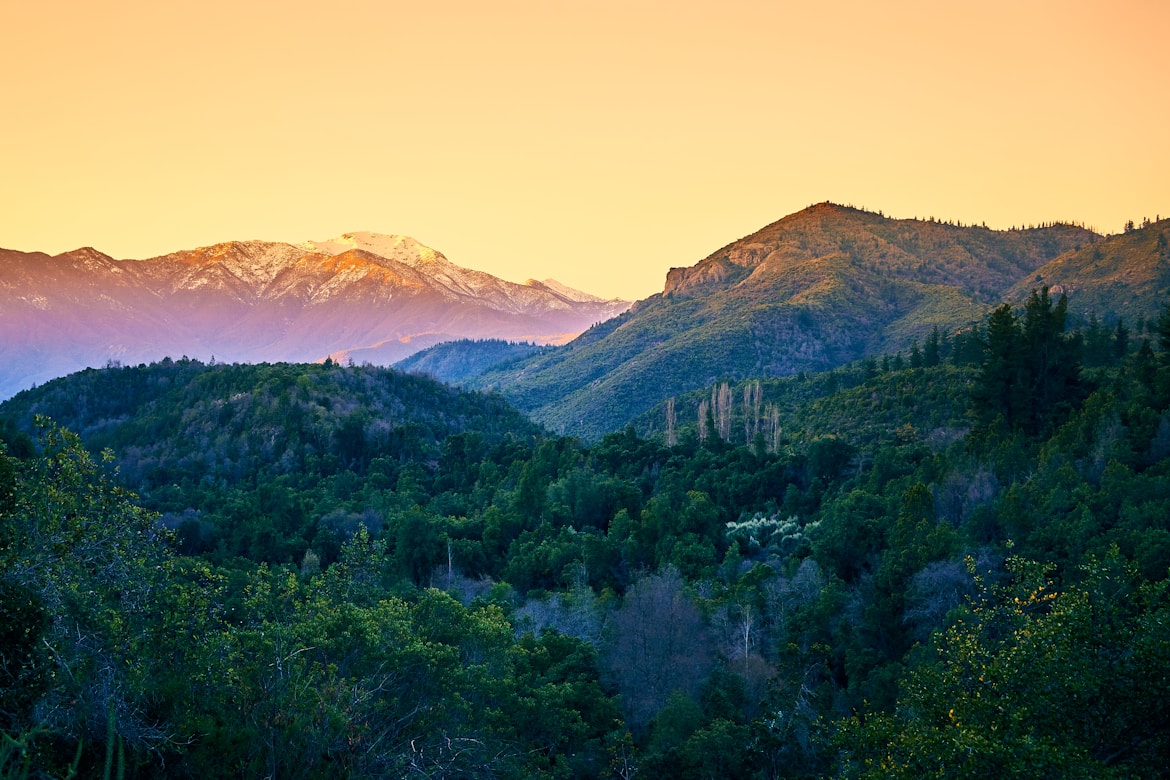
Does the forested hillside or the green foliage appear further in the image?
the forested hillside

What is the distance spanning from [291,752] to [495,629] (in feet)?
31.2

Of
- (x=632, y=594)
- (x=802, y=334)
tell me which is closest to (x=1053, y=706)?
(x=632, y=594)

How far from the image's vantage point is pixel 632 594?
43000 millimetres

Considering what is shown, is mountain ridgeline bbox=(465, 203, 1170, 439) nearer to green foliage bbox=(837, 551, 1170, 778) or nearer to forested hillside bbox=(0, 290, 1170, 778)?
forested hillside bbox=(0, 290, 1170, 778)

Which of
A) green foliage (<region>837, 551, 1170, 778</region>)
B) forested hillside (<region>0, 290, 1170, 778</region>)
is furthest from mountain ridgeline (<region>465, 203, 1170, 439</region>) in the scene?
green foliage (<region>837, 551, 1170, 778</region>)

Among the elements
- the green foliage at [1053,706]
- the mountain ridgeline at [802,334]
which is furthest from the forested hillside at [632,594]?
the mountain ridgeline at [802,334]

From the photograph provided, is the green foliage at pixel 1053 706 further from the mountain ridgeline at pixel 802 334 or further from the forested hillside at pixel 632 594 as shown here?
the mountain ridgeline at pixel 802 334

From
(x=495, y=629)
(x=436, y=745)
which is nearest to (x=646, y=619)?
(x=495, y=629)

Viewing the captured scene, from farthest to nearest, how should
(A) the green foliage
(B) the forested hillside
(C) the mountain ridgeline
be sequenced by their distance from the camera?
1. (C) the mountain ridgeline
2. (B) the forested hillside
3. (A) the green foliage

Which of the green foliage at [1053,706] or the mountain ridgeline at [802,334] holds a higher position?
the mountain ridgeline at [802,334]

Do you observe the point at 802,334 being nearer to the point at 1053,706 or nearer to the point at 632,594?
the point at 632,594

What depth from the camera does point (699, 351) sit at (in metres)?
175

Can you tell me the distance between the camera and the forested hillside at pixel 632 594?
15.8 m

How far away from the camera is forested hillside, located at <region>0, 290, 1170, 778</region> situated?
15.8 metres
